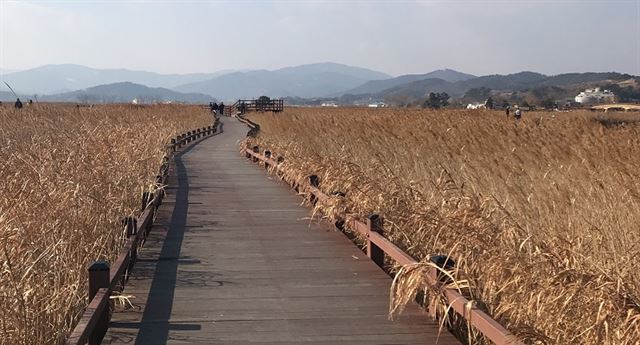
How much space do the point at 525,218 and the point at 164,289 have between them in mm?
3756

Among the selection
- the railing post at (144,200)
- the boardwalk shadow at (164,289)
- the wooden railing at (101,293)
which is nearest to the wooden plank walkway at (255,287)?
the boardwalk shadow at (164,289)

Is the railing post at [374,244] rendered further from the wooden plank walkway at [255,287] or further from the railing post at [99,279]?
the railing post at [99,279]

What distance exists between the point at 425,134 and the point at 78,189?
8944mm

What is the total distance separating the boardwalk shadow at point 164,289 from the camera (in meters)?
5.14

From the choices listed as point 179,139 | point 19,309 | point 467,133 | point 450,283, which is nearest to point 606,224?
point 450,283

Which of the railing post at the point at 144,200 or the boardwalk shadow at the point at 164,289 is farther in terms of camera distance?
the railing post at the point at 144,200

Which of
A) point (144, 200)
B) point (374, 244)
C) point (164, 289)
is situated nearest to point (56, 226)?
point (164, 289)

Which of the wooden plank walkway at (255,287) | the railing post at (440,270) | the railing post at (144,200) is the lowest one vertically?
the wooden plank walkway at (255,287)

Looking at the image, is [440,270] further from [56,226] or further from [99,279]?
[56,226]

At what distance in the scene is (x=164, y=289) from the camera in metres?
6.38

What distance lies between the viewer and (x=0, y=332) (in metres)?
4.35

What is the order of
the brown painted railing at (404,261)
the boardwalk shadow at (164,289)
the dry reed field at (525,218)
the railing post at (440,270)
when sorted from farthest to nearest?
the railing post at (440,270) < the boardwalk shadow at (164,289) < the dry reed field at (525,218) < the brown painted railing at (404,261)

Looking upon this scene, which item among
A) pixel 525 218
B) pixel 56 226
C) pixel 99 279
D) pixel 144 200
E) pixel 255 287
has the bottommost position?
pixel 255 287

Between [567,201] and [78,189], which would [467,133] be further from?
[78,189]
